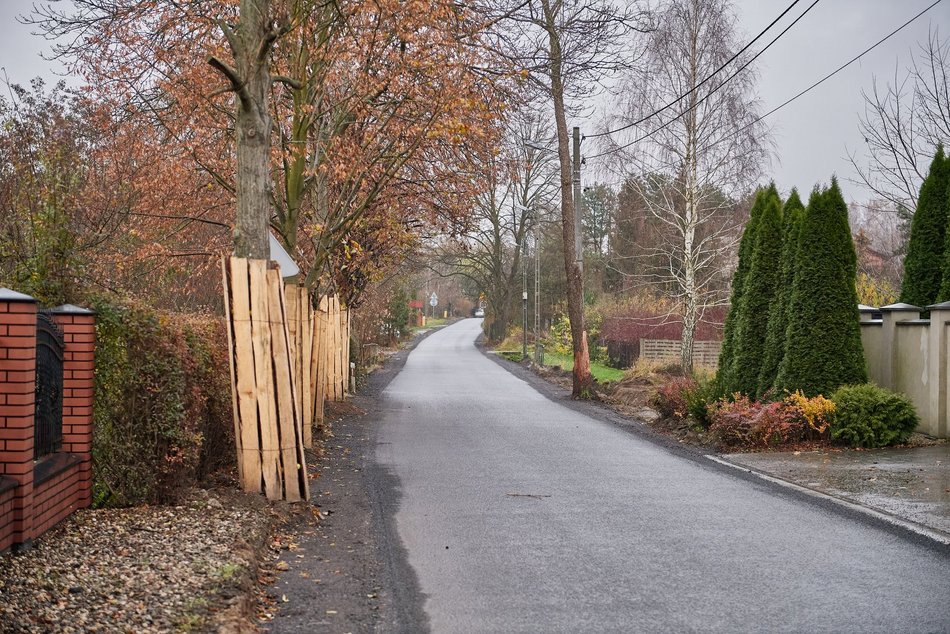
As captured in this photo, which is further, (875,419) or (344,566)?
(875,419)

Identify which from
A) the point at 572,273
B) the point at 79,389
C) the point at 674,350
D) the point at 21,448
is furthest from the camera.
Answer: the point at 674,350

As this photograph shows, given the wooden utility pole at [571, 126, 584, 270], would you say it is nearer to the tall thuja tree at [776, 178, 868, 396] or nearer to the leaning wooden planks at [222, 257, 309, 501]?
the tall thuja tree at [776, 178, 868, 396]

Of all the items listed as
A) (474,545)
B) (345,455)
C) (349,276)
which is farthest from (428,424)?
(474,545)

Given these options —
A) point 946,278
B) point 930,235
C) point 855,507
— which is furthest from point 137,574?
point 930,235

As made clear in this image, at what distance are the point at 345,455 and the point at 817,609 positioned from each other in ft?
28.2

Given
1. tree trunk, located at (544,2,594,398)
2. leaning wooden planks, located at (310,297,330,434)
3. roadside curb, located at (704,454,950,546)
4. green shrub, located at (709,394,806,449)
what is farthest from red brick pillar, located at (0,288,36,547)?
tree trunk, located at (544,2,594,398)

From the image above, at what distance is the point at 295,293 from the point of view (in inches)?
500

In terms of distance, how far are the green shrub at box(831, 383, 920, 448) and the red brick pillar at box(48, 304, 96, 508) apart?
1051 centimetres

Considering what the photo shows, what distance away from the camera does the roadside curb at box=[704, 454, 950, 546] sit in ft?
24.8


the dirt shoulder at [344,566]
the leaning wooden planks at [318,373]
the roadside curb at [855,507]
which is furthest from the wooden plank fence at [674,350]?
the dirt shoulder at [344,566]

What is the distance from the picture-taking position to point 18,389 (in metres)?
6.15

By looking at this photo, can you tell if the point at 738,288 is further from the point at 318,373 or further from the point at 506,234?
the point at 506,234

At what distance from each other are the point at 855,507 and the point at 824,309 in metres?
6.29

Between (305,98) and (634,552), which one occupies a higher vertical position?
(305,98)
